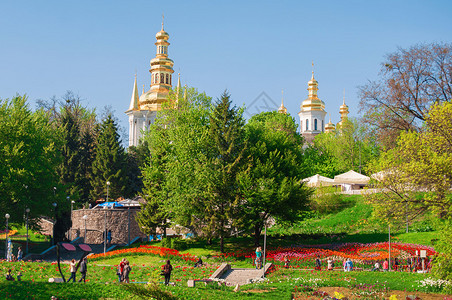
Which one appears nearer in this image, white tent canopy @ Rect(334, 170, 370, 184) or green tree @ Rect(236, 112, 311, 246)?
green tree @ Rect(236, 112, 311, 246)

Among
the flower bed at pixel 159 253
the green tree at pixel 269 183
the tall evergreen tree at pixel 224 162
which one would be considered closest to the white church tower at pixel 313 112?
the green tree at pixel 269 183

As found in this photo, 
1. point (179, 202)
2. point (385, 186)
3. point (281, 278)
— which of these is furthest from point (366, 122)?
point (281, 278)

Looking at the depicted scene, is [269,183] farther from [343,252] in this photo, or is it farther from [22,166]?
[22,166]

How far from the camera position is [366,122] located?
35.3m

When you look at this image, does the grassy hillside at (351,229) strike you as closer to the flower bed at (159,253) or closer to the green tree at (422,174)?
the green tree at (422,174)

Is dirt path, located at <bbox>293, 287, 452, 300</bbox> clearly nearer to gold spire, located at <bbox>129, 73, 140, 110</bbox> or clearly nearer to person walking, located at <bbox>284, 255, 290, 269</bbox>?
person walking, located at <bbox>284, 255, 290, 269</bbox>

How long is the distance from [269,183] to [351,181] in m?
20.8

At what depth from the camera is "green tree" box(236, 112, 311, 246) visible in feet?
102

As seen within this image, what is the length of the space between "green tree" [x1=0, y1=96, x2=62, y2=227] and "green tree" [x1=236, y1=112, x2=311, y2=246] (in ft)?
45.9

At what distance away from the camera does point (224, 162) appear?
33.1 metres

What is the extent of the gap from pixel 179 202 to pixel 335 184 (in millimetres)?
22909

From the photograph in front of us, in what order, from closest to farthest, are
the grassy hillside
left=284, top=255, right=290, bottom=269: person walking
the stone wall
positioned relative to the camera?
left=284, top=255, right=290, bottom=269: person walking, the grassy hillside, the stone wall

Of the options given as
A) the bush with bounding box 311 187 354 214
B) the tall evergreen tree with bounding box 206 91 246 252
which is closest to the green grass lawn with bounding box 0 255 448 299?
the tall evergreen tree with bounding box 206 91 246 252

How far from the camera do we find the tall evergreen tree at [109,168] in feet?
172
